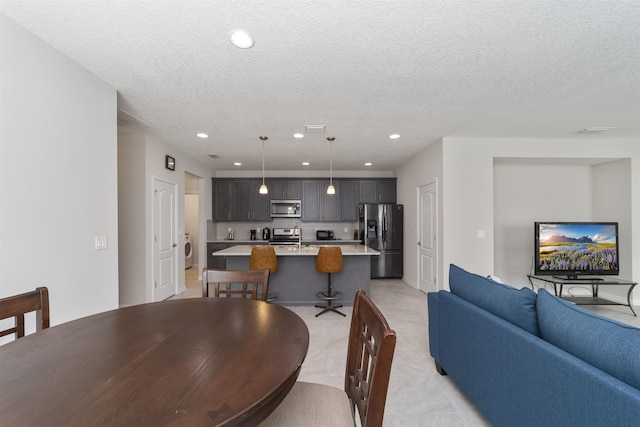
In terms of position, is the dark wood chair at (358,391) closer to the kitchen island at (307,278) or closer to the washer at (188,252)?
the kitchen island at (307,278)

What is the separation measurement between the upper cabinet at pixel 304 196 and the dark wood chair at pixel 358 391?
5.67 meters

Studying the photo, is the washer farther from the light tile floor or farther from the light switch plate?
the light switch plate

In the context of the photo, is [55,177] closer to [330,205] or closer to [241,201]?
[241,201]

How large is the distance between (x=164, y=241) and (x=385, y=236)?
A: 421cm

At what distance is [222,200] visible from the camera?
22.5 ft

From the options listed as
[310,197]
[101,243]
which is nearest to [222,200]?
[310,197]

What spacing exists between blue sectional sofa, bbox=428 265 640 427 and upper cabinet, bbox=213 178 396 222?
15.9 feet

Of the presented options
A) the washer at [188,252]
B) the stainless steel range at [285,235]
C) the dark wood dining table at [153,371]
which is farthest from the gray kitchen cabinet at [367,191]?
the dark wood dining table at [153,371]

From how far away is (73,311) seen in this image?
2.34 m

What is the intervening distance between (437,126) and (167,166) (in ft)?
13.5

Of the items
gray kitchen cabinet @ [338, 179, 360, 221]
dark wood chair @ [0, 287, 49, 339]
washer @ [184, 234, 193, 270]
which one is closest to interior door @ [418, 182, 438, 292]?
A: gray kitchen cabinet @ [338, 179, 360, 221]

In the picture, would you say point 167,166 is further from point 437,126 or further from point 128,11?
point 437,126

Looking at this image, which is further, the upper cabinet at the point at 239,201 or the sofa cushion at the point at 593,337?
the upper cabinet at the point at 239,201

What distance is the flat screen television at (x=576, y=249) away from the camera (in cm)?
411
